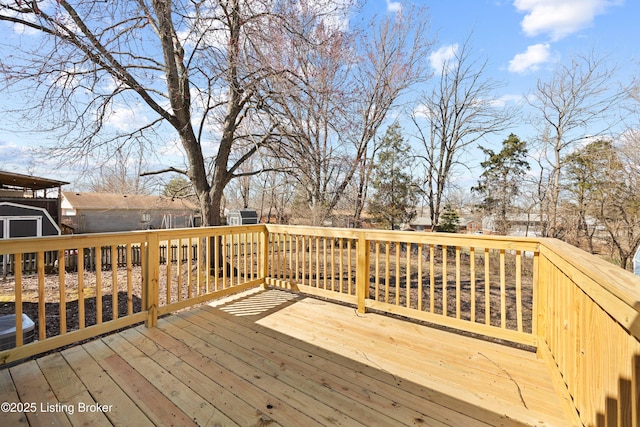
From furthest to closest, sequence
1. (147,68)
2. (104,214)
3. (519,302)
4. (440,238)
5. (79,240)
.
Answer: (104,214)
(147,68)
(440,238)
(519,302)
(79,240)

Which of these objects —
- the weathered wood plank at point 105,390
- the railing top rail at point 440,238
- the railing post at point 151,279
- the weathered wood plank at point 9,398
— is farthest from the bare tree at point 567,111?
the weathered wood plank at point 9,398

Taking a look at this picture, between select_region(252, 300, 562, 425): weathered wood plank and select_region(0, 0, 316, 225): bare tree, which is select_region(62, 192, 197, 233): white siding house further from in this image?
select_region(252, 300, 562, 425): weathered wood plank

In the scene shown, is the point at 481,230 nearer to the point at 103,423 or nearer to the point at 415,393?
the point at 415,393

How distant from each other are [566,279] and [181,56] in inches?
269

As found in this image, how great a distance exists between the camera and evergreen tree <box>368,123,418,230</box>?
13414 millimetres

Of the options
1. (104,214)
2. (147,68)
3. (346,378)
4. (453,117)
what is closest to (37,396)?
(346,378)

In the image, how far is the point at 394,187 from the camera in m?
13.7

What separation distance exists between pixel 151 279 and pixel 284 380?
70.4 inches

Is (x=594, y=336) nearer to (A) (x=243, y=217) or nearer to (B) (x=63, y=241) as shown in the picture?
(B) (x=63, y=241)

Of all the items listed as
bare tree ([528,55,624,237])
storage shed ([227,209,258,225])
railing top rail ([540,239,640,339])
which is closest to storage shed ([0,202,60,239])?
storage shed ([227,209,258,225])

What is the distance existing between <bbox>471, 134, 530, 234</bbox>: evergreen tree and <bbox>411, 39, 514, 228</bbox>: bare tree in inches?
75.2

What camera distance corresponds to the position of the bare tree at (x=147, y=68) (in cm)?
428

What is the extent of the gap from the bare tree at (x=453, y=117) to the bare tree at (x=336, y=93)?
7.49 ft

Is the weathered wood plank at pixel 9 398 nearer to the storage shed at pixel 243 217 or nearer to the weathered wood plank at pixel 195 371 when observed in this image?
the weathered wood plank at pixel 195 371
